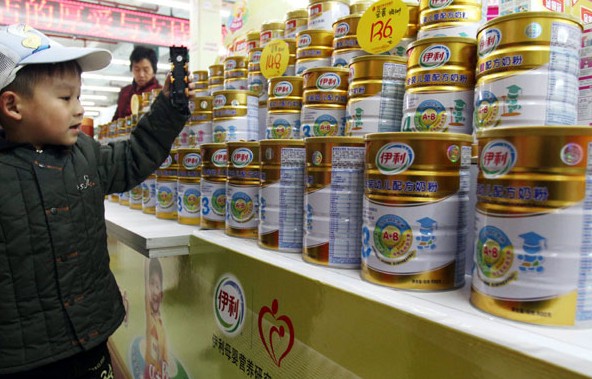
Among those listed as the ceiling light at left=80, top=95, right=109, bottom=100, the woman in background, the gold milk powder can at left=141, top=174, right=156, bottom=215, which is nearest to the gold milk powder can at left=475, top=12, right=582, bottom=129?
the gold milk powder can at left=141, top=174, right=156, bottom=215

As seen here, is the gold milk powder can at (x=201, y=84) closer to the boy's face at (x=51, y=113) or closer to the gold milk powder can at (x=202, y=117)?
the gold milk powder can at (x=202, y=117)

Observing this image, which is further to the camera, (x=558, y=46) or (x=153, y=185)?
(x=153, y=185)

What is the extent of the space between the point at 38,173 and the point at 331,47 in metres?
0.90

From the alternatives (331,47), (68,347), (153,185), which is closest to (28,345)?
(68,347)

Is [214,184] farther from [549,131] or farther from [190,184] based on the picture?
[549,131]

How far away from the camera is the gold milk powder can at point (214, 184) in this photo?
1.42m

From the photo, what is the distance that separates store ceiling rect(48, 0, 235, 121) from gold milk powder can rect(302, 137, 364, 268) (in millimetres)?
3783

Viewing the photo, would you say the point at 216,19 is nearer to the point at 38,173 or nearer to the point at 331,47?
the point at 331,47

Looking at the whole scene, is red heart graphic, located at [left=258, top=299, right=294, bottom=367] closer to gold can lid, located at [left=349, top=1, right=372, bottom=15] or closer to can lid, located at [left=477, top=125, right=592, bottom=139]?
can lid, located at [left=477, top=125, right=592, bottom=139]

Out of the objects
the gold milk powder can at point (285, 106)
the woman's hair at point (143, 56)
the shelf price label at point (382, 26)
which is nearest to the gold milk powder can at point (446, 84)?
the shelf price label at point (382, 26)

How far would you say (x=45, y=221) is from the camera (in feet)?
3.70

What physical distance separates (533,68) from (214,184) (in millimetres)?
945

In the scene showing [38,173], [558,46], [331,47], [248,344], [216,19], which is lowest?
[248,344]

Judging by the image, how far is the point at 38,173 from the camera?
44.2 inches
